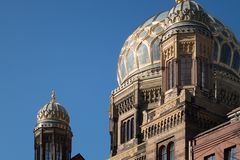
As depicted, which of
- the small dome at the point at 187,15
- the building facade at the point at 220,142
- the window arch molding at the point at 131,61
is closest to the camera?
the building facade at the point at 220,142

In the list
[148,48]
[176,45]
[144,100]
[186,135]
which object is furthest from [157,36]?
[186,135]

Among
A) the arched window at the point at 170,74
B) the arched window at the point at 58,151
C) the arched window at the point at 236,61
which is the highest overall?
the arched window at the point at 236,61

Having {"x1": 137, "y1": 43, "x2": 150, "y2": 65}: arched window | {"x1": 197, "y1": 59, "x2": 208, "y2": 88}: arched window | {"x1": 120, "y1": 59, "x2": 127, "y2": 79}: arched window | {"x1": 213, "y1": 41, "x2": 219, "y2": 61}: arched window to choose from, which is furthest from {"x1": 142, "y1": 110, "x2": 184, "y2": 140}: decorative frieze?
{"x1": 120, "y1": 59, "x2": 127, "y2": 79}: arched window

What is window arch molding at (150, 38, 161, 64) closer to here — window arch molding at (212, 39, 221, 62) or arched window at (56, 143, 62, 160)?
window arch molding at (212, 39, 221, 62)

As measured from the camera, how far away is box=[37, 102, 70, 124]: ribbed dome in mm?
70062

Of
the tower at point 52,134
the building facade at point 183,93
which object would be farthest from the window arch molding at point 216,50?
the tower at point 52,134

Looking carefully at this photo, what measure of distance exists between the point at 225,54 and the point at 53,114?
15.1m

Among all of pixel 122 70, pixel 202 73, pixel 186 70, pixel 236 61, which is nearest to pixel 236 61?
pixel 236 61

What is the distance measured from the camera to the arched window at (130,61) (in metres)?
72.4

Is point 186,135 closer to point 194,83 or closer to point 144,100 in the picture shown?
point 194,83

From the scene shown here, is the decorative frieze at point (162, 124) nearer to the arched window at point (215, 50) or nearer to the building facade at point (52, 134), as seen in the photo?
the arched window at point (215, 50)

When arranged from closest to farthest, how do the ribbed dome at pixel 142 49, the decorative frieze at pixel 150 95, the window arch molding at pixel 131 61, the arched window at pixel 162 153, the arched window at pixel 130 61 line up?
the arched window at pixel 162 153 → the decorative frieze at pixel 150 95 → the ribbed dome at pixel 142 49 → the window arch molding at pixel 131 61 → the arched window at pixel 130 61

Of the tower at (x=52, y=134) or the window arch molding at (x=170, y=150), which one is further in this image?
the tower at (x=52, y=134)

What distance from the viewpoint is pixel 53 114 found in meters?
70.1
